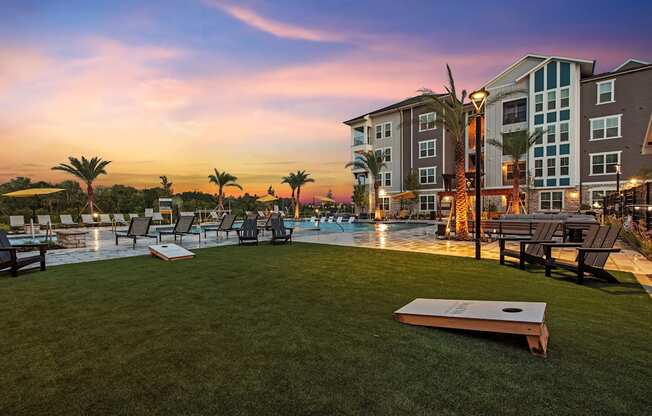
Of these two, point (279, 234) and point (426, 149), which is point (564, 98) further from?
point (279, 234)

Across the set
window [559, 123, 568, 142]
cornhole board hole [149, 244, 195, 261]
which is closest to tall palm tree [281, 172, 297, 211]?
window [559, 123, 568, 142]

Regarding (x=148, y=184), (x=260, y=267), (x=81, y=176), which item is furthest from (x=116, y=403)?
(x=148, y=184)

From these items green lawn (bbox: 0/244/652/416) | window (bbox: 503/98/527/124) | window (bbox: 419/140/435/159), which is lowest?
green lawn (bbox: 0/244/652/416)

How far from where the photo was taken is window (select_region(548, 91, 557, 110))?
2695cm

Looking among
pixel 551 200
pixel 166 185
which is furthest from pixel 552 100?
pixel 166 185

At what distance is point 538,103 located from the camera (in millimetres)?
27688

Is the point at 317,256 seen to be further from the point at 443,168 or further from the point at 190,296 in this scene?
the point at 443,168

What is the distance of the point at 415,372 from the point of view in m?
2.61

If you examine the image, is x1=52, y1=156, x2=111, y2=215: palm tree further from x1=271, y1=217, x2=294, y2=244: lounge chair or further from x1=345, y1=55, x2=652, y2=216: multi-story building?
x1=345, y1=55, x2=652, y2=216: multi-story building

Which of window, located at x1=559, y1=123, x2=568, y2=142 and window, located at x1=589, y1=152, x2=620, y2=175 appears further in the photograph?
window, located at x1=559, y1=123, x2=568, y2=142

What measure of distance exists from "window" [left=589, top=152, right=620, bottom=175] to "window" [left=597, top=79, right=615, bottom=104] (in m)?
4.14

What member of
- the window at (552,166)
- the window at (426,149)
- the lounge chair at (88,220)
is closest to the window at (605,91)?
the window at (552,166)

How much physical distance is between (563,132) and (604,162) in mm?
3724

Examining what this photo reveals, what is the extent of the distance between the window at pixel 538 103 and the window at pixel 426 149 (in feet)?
30.4
